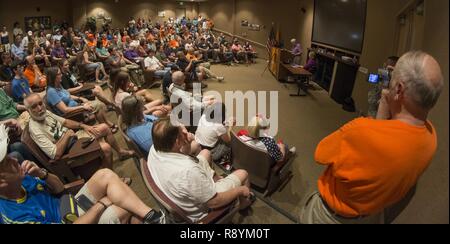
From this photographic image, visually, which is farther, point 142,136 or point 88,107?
point 88,107

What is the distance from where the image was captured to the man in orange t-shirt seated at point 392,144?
0.83 m

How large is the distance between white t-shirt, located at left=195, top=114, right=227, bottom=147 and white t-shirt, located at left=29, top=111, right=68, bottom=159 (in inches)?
52.2

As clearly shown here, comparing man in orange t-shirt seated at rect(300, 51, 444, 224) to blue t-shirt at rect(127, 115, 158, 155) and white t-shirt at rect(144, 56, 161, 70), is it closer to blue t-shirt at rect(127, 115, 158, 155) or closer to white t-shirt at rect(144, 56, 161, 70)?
blue t-shirt at rect(127, 115, 158, 155)

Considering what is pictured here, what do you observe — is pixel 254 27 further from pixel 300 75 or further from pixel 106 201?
pixel 106 201

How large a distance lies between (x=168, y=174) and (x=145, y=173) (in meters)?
0.21

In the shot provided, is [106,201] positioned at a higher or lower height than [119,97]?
lower

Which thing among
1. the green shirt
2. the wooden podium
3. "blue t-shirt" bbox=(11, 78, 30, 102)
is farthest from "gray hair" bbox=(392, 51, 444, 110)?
the wooden podium

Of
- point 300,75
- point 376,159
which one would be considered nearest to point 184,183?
point 376,159

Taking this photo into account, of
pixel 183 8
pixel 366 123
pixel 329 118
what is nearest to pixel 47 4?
pixel 183 8

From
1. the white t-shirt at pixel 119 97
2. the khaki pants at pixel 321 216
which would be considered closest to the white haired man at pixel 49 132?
the white t-shirt at pixel 119 97

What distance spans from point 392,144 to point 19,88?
15.4ft

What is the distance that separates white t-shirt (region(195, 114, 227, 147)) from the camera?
107 inches

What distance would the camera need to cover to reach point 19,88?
3.84 meters

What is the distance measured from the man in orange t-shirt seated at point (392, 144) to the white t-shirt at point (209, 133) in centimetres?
174
